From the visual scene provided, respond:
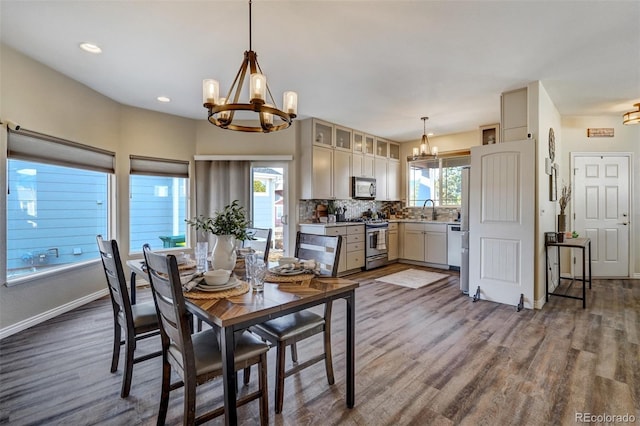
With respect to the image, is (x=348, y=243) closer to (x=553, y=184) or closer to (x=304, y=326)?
(x=553, y=184)

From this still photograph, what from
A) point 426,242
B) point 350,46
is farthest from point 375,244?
point 350,46

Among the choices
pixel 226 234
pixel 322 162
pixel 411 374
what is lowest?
pixel 411 374

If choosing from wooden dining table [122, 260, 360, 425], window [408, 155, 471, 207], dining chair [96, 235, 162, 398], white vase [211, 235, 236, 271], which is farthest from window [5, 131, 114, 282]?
window [408, 155, 471, 207]

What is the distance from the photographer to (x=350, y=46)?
2.81m

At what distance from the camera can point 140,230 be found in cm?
466

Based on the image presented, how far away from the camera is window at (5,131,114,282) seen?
3.08 meters

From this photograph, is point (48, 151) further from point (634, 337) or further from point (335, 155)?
point (634, 337)

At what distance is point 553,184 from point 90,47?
18.3 ft

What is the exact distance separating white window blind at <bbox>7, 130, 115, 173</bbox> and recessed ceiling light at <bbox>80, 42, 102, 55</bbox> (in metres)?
1.06

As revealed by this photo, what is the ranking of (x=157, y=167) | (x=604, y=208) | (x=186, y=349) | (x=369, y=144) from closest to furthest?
(x=186, y=349), (x=157, y=167), (x=604, y=208), (x=369, y=144)

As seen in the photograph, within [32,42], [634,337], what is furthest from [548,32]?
[32,42]

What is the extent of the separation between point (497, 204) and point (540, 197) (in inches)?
17.5

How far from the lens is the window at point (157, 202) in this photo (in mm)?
4590

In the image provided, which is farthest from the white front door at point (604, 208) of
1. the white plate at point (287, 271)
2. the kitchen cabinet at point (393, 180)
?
the white plate at point (287, 271)
